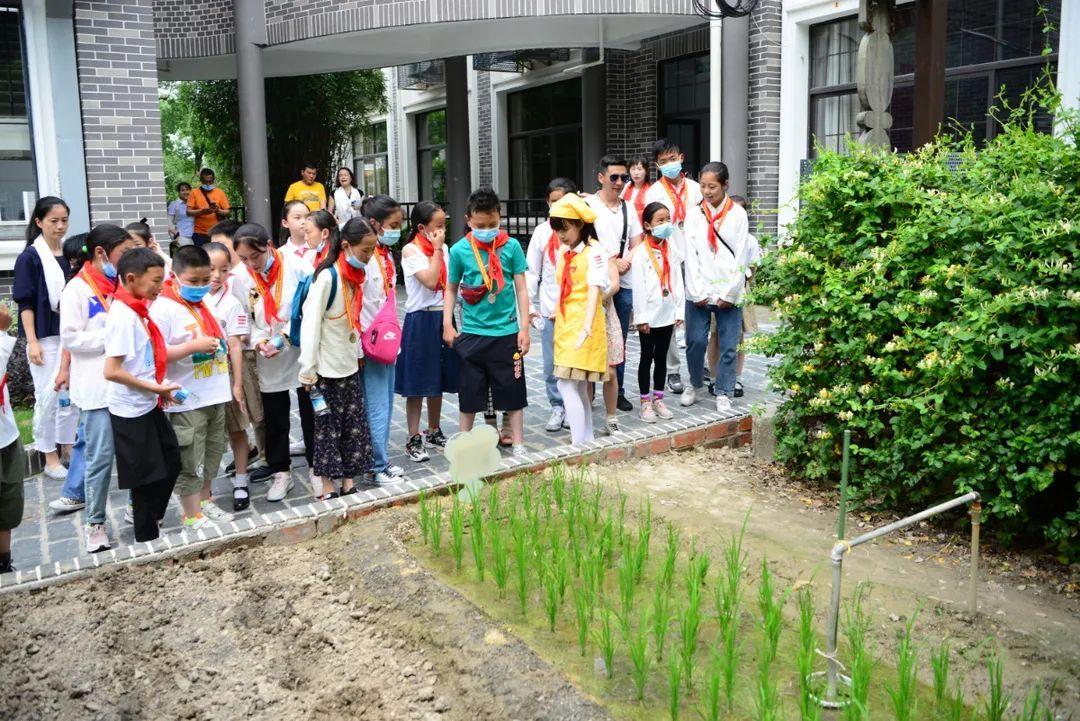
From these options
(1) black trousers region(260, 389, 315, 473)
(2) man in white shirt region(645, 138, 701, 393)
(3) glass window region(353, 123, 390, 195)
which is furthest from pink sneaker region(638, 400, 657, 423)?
(3) glass window region(353, 123, 390, 195)

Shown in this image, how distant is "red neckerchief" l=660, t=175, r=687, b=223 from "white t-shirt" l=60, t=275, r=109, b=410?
4.29 metres

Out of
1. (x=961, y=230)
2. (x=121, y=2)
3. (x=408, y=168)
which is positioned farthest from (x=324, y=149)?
(x=961, y=230)

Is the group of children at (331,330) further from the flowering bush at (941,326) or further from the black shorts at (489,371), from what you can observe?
the flowering bush at (941,326)

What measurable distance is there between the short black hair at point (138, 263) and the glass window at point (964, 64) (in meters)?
6.78

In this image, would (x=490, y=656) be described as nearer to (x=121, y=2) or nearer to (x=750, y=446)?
(x=750, y=446)

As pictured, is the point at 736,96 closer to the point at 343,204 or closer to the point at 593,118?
the point at 593,118

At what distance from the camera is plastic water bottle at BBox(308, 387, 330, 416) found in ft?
16.6

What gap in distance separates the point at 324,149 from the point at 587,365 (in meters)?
15.9

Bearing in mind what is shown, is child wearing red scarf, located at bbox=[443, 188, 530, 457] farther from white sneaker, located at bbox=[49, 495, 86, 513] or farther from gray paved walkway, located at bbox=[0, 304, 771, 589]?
white sneaker, located at bbox=[49, 495, 86, 513]

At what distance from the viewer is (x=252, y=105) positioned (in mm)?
12484

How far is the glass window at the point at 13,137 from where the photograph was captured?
882 centimetres

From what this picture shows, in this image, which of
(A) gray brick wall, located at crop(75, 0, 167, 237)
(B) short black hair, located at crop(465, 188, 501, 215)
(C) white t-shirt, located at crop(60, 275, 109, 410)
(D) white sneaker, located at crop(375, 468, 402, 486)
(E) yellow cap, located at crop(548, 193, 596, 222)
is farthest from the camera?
(A) gray brick wall, located at crop(75, 0, 167, 237)

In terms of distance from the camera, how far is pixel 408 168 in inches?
974

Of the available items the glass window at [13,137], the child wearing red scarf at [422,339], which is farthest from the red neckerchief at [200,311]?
the glass window at [13,137]
